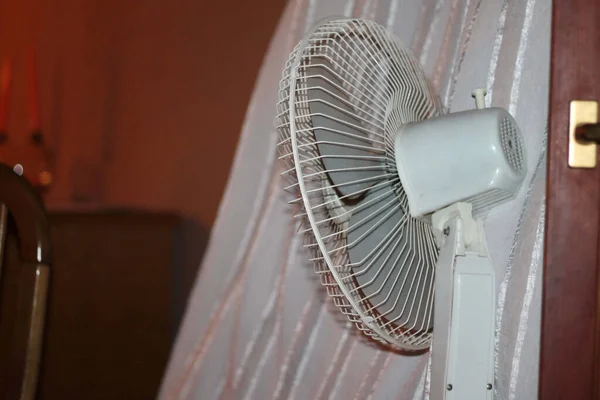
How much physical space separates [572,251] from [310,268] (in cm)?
42

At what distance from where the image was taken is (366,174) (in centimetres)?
65

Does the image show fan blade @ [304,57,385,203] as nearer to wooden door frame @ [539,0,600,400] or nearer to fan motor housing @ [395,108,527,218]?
fan motor housing @ [395,108,527,218]

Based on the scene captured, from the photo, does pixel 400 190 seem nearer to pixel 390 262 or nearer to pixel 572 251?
pixel 390 262

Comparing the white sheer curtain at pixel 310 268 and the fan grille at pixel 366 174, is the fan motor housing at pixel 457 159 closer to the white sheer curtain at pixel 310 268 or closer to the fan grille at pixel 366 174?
the fan grille at pixel 366 174

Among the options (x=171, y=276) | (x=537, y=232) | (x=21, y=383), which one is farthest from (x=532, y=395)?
(x=171, y=276)

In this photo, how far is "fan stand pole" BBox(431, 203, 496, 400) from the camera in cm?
64

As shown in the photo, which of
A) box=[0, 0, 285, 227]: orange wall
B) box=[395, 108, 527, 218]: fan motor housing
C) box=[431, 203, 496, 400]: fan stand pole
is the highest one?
box=[0, 0, 285, 227]: orange wall

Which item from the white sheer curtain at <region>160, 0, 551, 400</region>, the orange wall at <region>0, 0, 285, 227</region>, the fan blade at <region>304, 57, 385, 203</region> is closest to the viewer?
the fan blade at <region>304, 57, 385, 203</region>

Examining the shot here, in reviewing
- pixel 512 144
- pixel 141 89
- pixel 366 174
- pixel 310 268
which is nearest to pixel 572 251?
pixel 512 144

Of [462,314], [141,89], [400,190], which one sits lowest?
[462,314]

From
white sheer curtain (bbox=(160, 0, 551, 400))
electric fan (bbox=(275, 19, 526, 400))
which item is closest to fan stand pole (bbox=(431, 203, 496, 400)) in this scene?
electric fan (bbox=(275, 19, 526, 400))

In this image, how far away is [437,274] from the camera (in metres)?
0.65

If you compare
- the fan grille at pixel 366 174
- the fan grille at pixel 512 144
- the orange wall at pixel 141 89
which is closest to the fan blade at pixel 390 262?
the fan grille at pixel 366 174

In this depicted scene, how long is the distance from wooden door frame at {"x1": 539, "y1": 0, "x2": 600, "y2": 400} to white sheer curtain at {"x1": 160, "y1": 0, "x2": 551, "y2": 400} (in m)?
0.05
